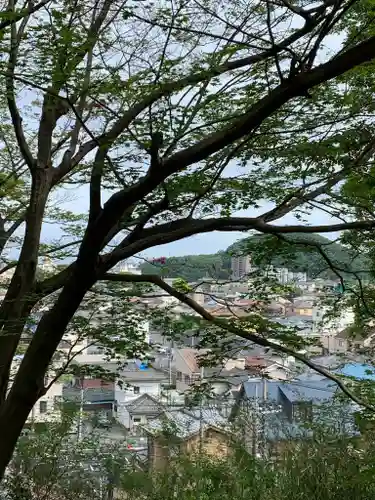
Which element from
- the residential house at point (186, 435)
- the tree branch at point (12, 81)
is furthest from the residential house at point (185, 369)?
the tree branch at point (12, 81)

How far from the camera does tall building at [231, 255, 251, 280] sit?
2563mm

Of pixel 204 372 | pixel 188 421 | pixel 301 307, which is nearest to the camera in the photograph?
pixel 204 372

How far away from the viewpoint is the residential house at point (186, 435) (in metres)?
3.43

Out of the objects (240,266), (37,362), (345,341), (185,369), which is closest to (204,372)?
(185,369)

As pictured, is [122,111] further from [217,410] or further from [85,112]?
[217,410]

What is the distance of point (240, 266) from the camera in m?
2.64

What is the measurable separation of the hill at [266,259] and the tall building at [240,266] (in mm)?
29

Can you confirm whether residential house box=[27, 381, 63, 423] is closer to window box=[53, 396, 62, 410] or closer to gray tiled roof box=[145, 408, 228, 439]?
window box=[53, 396, 62, 410]

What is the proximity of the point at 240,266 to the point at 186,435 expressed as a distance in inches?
57.0

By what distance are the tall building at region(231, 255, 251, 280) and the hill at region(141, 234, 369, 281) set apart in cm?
3

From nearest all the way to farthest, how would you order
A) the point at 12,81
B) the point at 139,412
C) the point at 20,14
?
the point at 20,14
the point at 12,81
the point at 139,412

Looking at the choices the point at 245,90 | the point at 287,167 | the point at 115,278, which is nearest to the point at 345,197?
the point at 287,167

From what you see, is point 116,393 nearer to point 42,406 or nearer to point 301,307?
point 42,406

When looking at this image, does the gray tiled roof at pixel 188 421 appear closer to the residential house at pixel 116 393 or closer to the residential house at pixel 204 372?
the residential house at pixel 116 393
